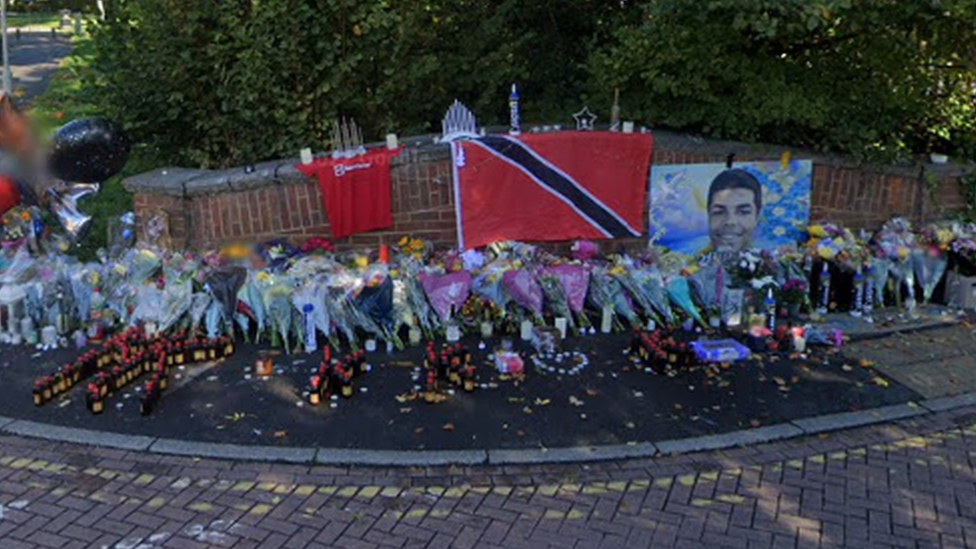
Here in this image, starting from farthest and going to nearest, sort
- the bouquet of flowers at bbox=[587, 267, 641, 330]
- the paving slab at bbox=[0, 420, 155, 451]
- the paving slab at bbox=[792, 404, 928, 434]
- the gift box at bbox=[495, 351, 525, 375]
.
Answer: the bouquet of flowers at bbox=[587, 267, 641, 330] → the gift box at bbox=[495, 351, 525, 375] → the paving slab at bbox=[792, 404, 928, 434] → the paving slab at bbox=[0, 420, 155, 451]

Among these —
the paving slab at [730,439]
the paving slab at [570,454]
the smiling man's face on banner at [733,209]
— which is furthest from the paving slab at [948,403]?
the smiling man's face on banner at [733,209]

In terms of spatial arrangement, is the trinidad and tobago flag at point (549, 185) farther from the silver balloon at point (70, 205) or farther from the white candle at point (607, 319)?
the silver balloon at point (70, 205)

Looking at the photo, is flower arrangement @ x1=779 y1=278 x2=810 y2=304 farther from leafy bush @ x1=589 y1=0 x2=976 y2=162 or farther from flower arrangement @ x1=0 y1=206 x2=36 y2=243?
flower arrangement @ x1=0 y1=206 x2=36 y2=243

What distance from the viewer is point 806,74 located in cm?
867

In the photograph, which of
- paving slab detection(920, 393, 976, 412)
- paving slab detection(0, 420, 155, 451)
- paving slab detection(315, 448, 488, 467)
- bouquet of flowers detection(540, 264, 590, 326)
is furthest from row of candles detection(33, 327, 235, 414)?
paving slab detection(920, 393, 976, 412)

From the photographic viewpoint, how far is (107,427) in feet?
19.2

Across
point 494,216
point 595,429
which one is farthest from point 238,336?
point 595,429

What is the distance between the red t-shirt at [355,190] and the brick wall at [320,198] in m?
0.09

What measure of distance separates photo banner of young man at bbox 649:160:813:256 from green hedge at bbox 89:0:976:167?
416 millimetres

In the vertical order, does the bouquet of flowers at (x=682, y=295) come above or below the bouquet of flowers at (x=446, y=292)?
below

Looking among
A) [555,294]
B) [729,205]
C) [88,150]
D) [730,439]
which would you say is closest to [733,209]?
[729,205]

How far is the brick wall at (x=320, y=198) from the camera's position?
26.0 ft

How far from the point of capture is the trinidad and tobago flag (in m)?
8.08

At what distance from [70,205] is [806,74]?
7.02 meters
